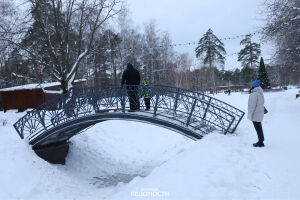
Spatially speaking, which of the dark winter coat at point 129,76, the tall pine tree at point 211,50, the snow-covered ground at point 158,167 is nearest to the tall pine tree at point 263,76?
the tall pine tree at point 211,50

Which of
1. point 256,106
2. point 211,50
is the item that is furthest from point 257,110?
point 211,50

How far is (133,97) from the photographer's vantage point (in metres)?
6.98

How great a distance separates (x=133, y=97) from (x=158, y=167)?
2.92 metres

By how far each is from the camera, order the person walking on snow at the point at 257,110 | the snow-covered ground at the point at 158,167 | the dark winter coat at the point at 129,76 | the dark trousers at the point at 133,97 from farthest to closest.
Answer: the dark winter coat at the point at 129,76
the dark trousers at the point at 133,97
the person walking on snow at the point at 257,110
the snow-covered ground at the point at 158,167

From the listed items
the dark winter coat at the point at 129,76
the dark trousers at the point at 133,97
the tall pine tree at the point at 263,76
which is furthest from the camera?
the tall pine tree at the point at 263,76

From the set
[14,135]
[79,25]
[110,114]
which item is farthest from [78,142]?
[79,25]

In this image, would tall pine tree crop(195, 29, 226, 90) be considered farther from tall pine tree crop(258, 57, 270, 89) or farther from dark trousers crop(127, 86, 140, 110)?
dark trousers crop(127, 86, 140, 110)

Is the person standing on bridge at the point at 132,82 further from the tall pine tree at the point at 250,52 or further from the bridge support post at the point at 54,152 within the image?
the tall pine tree at the point at 250,52

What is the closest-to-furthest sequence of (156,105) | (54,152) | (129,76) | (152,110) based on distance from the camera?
(156,105) < (129,76) < (152,110) < (54,152)

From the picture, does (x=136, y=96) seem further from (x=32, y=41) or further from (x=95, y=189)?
(x=32, y=41)

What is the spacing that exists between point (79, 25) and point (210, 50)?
29.5 metres

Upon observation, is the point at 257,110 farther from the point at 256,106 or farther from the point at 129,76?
the point at 129,76

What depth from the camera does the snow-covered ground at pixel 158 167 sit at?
3.44m

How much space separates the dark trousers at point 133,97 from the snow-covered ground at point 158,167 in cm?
223
